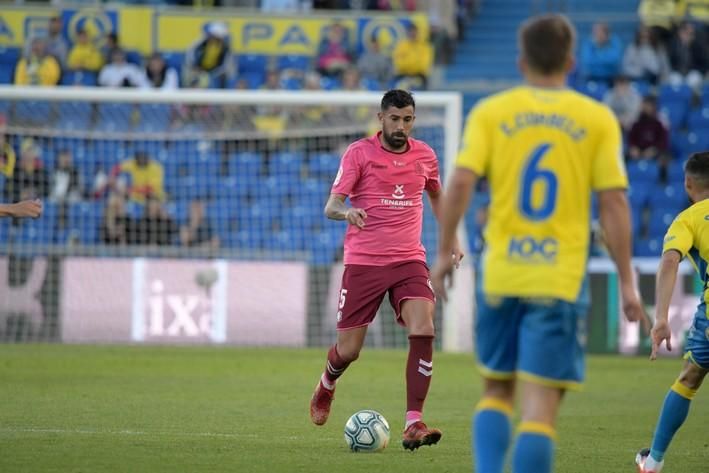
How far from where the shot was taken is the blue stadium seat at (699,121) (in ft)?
75.4

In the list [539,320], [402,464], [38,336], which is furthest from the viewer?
[38,336]

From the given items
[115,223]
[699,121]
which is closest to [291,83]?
[115,223]

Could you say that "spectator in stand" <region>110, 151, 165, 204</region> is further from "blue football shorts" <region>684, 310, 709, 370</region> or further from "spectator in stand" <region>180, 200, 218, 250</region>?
"blue football shorts" <region>684, 310, 709, 370</region>

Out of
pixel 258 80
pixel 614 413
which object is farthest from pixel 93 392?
pixel 258 80

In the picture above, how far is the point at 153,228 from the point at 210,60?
4.66 metres

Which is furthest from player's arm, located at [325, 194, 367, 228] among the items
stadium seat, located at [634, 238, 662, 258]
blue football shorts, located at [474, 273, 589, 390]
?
stadium seat, located at [634, 238, 662, 258]

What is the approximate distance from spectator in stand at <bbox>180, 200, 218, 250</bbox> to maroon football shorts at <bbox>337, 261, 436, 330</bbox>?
1008 cm

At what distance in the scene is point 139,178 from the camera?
1988cm

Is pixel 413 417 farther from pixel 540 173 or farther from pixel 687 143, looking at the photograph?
pixel 687 143

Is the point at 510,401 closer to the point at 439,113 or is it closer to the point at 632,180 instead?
the point at 439,113

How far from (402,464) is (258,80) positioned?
629 inches

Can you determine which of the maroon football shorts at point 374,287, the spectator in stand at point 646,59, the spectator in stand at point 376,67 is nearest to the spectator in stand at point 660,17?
the spectator in stand at point 646,59

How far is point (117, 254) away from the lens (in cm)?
1903

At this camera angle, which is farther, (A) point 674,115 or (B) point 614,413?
(A) point 674,115
